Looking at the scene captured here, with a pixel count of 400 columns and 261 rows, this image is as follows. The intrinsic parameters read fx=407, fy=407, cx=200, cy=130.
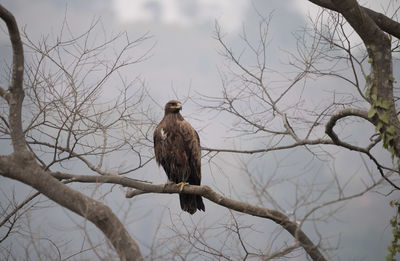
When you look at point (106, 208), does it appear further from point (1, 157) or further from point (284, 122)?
point (284, 122)

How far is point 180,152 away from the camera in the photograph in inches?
220

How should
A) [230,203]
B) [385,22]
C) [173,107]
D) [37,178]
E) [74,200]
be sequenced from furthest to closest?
[173,107] < [385,22] < [230,203] < [37,178] < [74,200]

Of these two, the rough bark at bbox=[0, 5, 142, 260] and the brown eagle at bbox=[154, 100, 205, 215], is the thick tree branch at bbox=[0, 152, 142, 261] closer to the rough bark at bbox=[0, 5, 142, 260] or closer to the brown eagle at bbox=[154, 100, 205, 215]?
the rough bark at bbox=[0, 5, 142, 260]

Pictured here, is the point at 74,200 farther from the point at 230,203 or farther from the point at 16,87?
the point at 230,203

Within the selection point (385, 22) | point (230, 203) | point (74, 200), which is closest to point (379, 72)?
point (385, 22)

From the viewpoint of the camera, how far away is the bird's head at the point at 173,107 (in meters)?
5.92

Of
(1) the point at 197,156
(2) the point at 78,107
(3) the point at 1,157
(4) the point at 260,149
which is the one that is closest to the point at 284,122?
(4) the point at 260,149

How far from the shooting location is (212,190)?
471cm

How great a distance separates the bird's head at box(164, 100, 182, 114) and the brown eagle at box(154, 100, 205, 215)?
4cm

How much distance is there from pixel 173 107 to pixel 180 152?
2.39 feet

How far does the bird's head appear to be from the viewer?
592cm

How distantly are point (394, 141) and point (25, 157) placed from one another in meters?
3.84

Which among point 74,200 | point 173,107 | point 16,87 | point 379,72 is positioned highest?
point 173,107

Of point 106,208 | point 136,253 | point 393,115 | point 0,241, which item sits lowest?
point 136,253
